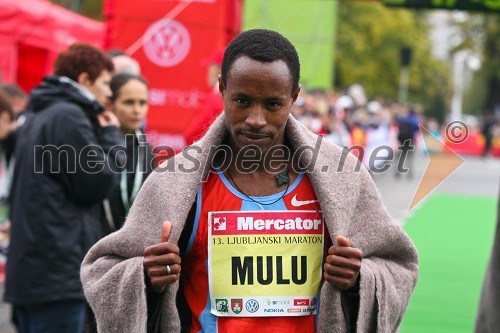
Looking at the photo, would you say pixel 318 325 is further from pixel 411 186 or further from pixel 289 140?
pixel 411 186

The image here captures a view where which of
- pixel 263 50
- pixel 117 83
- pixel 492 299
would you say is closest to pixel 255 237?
pixel 263 50

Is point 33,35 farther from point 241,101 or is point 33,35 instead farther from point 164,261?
point 164,261

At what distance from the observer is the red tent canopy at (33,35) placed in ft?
35.4

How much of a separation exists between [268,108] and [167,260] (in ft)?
1.89

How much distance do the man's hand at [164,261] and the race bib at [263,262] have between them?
19cm

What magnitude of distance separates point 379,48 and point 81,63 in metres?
52.6

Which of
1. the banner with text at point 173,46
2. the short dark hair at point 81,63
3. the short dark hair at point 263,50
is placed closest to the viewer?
the short dark hair at point 263,50

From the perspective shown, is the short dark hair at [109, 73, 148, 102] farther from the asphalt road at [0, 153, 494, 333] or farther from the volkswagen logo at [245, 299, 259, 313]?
the asphalt road at [0, 153, 494, 333]

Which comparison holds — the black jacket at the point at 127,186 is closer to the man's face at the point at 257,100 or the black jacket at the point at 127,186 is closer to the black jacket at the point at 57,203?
the black jacket at the point at 57,203

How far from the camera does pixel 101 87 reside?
532 centimetres

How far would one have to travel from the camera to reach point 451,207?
1862 cm

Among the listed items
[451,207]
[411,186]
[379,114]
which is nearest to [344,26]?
[379,114]

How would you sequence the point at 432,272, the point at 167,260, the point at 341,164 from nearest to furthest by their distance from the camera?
1. the point at 167,260
2. the point at 341,164
3. the point at 432,272

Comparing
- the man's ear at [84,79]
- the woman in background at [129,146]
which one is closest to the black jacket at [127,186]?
the woman in background at [129,146]
